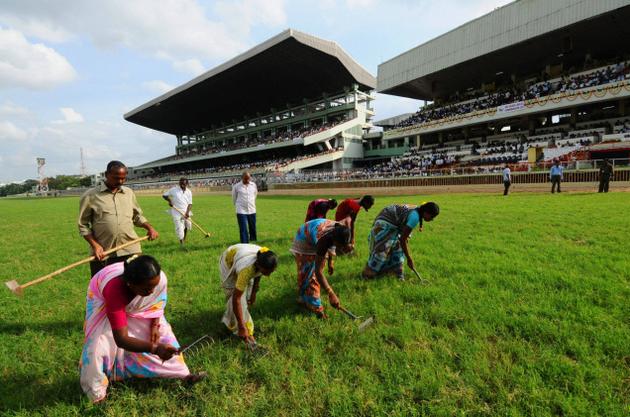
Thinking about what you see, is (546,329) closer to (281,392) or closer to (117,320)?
(281,392)

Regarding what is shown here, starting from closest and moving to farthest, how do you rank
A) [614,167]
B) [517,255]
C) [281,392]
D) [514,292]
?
1. [281,392]
2. [514,292]
3. [517,255]
4. [614,167]

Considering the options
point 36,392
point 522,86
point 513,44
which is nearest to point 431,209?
point 36,392

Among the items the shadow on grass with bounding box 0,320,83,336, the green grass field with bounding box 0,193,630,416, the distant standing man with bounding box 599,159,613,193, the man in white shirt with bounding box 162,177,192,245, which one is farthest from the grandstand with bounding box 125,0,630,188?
the shadow on grass with bounding box 0,320,83,336

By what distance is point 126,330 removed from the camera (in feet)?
7.77

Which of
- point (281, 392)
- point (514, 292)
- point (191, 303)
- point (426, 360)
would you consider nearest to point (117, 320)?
point (281, 392)

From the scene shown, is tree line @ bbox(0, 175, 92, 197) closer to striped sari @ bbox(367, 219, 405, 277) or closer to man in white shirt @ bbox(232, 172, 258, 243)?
man in white shirt @ bbox(232, 172, 258, 243)

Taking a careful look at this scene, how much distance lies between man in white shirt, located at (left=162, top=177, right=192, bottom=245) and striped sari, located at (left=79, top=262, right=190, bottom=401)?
5676 millimetres

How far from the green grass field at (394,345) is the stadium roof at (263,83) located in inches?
1525

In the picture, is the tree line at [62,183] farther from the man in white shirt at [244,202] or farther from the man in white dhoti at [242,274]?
the man in white dhoti at [242,274]

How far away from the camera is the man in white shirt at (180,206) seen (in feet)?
26.6

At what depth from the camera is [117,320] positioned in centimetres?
234

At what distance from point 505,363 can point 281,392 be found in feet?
6.24

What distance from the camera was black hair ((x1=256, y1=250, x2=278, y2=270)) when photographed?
2877mm

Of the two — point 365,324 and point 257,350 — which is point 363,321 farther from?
point 257,350
